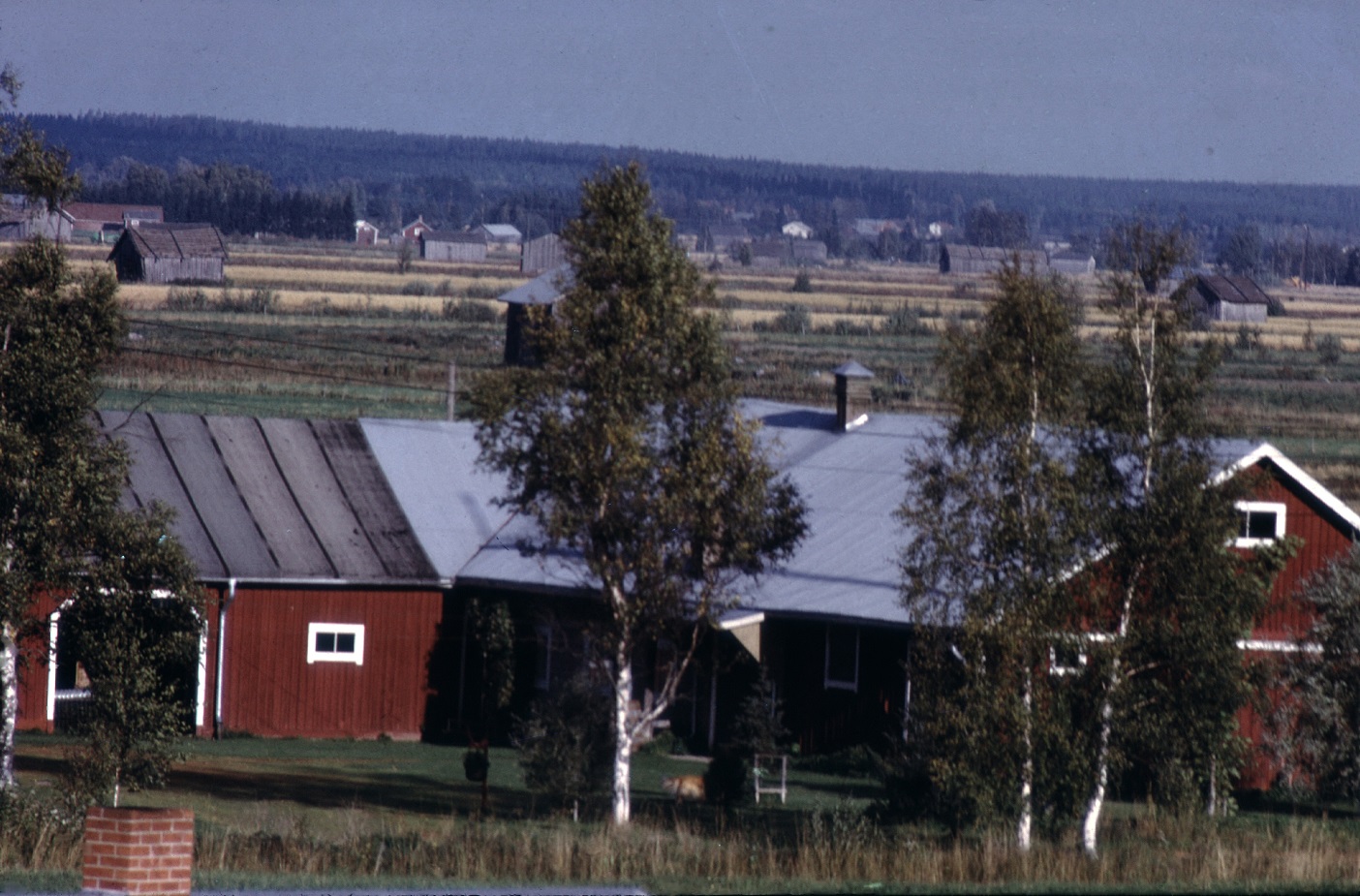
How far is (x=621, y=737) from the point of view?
21.3 meters

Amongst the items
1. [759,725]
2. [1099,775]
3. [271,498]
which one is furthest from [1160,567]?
[271,498]

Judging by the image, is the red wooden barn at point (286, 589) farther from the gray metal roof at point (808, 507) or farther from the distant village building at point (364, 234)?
the distant village building at point (364, 234)

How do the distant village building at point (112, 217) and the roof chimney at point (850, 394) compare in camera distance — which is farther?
the distant village building at point (112, 217)

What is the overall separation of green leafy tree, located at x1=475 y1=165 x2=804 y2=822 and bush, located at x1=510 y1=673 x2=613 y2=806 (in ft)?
1.20

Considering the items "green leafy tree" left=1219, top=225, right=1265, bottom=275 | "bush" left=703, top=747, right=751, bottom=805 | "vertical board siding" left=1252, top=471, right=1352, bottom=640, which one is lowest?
"bush" left=703, top=747, right=751, bottom=805

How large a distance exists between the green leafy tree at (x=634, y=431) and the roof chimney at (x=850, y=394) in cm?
1141

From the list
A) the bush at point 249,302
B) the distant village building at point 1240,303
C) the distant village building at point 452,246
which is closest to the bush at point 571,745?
the bush at point 249,302

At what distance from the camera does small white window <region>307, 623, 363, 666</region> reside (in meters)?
29.5

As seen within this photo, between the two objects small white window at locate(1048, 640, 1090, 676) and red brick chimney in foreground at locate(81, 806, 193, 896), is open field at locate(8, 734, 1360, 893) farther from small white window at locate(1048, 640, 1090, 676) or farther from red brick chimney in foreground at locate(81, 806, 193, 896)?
red brick chimney in foreground at locate(81, 806, 193, 896)

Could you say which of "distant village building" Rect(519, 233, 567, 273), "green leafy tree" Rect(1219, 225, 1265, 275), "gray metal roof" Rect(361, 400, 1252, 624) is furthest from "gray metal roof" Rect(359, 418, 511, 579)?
"green leafy tree" Rect(1219, 225, 1265, 275)

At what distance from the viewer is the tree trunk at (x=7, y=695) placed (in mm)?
18266

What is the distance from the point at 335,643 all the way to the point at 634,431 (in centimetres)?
1125

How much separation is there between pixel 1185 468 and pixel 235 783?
12.9 meters

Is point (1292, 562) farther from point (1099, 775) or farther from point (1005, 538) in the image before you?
point (1005, 538)
